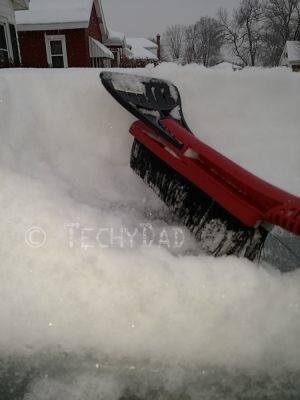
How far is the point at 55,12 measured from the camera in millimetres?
10492

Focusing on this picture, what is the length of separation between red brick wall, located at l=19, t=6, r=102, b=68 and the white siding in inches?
69.2

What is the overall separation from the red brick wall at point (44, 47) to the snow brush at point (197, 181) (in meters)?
9.84

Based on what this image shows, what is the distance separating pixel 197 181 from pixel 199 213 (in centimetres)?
14

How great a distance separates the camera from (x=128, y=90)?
1.51m

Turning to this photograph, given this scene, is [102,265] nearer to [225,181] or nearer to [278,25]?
[225,181]

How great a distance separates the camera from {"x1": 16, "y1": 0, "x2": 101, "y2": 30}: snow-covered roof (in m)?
10.0

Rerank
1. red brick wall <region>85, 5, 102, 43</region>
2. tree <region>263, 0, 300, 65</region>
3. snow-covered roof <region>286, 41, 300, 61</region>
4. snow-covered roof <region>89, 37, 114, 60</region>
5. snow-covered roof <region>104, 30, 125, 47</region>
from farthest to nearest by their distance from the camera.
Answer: tree <region>263, 0, 300, 65</region> < snow-covered roof <region>286, 41, 300, 61</region> < snow-covered roof <region>104, 30, 125, 47</region> < red brick wall <region>85, 5, 102, 43</region> < snow-covered roof <region>89, 37, 114, 60</region>

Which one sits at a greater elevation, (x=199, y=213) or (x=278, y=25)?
(x=278, y=25)

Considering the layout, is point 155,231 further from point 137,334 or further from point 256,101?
point 256,101

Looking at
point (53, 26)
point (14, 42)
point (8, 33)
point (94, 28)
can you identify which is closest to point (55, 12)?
point (53, 26)

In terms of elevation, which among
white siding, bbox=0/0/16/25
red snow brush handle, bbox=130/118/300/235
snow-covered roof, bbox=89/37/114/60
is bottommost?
red snow brush handle, bbox=130/118/300/235

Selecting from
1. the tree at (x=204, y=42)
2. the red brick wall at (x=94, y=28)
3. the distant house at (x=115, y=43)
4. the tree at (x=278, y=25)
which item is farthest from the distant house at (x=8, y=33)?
the tree at (x=204, y=42)

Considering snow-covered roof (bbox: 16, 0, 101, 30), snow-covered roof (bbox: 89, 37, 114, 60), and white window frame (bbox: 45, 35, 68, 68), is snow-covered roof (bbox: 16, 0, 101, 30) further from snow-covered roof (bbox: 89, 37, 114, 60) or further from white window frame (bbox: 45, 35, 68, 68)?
snow-covered roof (bbox: 89, 37, 114, 60)

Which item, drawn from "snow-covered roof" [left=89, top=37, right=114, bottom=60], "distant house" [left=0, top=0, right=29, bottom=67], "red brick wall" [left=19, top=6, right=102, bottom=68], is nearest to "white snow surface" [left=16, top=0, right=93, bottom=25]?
"red brick wall" [left=19, top=6, right=102, bottom=68]
